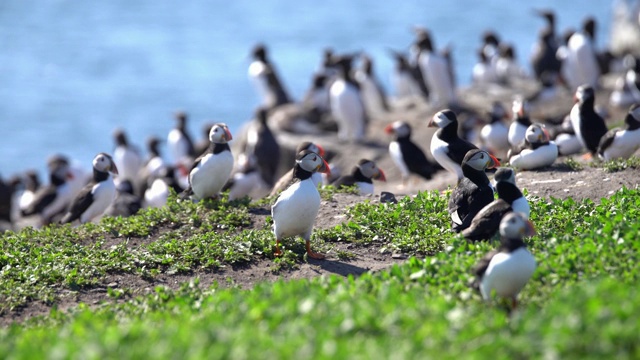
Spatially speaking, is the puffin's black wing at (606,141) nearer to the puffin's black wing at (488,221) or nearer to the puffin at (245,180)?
the puffin's black wing at (488,221)

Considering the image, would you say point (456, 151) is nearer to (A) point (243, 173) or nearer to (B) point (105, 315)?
(B) point (105, 315)

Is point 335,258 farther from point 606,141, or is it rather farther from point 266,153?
point 266,153

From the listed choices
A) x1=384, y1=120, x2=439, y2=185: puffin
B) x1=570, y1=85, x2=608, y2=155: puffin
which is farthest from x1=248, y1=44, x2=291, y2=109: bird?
x1=570, y1=85, x2=608, y2=155: puffin

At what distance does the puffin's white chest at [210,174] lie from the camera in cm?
1256

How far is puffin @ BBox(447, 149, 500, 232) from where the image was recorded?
401 inches

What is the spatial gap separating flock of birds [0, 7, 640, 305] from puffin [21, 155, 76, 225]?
3 cm

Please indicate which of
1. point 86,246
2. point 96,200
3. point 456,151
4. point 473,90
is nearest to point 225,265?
point 86,246

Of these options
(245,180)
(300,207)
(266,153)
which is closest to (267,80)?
(266,153)

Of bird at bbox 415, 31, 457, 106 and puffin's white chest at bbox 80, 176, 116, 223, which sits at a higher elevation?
puffin's white chest at bbox 80, 176, 116, 223

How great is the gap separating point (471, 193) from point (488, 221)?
90 centimetres

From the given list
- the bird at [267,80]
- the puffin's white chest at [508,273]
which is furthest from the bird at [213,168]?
the bird at [267,80]

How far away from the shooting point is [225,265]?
10.4 m

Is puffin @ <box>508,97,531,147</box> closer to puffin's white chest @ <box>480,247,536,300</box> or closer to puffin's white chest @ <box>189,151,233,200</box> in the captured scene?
puffin's white chest @ <box>189,151,233,200</box>

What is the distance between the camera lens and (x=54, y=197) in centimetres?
1958
